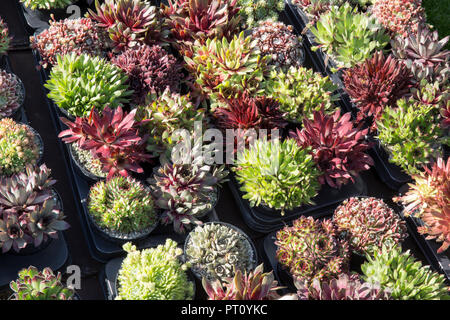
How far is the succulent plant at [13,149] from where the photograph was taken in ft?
11.6

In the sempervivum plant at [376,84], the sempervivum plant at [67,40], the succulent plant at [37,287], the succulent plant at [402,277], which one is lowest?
the succulent plant at [402,277]

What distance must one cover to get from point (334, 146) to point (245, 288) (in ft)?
4.44

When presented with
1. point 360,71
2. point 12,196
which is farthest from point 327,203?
point 12,196

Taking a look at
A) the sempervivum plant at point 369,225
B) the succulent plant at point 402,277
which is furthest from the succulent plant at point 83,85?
the succulent plant at point 402,277

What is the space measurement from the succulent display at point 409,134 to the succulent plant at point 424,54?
39 cm

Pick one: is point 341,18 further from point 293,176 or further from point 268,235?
point 268,235

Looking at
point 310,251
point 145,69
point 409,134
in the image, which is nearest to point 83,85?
point 145,69

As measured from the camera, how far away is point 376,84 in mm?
4285

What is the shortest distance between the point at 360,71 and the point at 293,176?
4.24ft

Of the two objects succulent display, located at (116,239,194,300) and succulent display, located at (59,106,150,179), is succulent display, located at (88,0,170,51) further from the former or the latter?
succulent display, located at (116,239,194,300)

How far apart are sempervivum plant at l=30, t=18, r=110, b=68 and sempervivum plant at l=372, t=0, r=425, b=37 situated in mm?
2663

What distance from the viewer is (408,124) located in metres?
4.11

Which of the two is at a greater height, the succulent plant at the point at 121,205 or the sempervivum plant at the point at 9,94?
the sempervivum plant at the point at 9,94

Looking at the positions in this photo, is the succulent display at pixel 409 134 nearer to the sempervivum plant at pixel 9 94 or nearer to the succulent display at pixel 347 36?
the succulent display at pixel 347 36
